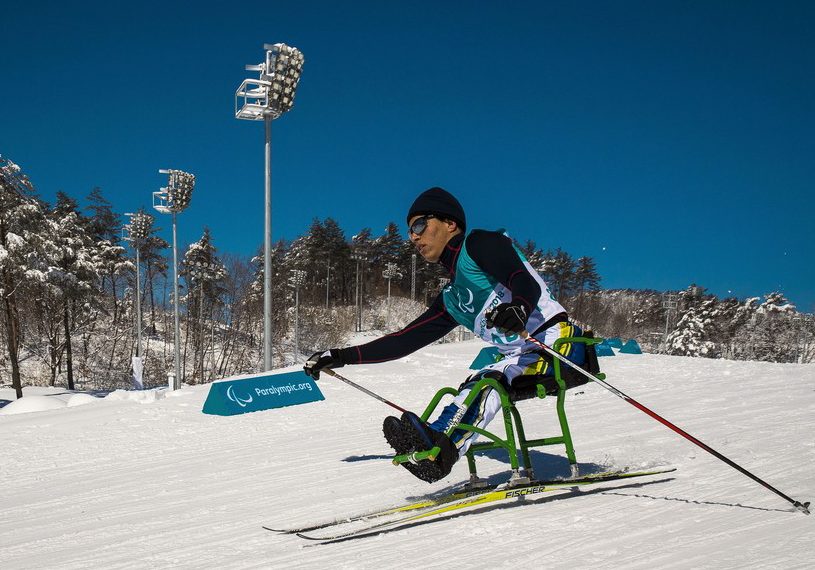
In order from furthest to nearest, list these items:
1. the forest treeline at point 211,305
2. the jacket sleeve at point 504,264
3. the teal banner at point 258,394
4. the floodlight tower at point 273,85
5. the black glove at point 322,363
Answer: the forest treeline at point 211,305
the floodlight tower at point 273,85
the teal banner at point 258,394
the black glove at point 322,363
the jacket sleeve at point 504,264

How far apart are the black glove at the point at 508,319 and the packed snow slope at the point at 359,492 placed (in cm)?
95

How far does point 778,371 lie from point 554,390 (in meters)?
11.2

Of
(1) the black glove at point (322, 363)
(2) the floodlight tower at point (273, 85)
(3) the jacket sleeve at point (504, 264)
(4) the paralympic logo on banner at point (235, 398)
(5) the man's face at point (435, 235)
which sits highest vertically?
(2) the floodlight tower at point (273, 85)

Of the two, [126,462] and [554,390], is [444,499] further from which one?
[126,462]

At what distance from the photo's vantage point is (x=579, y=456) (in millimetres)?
4637

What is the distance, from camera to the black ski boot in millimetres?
2785

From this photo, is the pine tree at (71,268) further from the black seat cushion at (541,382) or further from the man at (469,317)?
the black seat cushion at (541,382)

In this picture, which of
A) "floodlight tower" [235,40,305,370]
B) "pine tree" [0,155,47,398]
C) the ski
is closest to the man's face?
the ski

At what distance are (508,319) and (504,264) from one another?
1.55ft

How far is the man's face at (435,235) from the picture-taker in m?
3.32

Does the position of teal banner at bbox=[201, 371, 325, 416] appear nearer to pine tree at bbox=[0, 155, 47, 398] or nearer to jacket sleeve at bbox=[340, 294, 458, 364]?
jacket sleeve at bbox=[340, 294, 458, 364]

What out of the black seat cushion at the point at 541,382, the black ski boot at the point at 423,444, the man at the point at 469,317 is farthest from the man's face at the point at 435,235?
the black ski boot at the point at 423,444

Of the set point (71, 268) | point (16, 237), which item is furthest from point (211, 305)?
point (16, 237)

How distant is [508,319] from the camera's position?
2.69 metres
